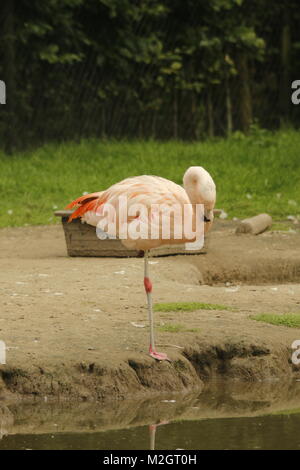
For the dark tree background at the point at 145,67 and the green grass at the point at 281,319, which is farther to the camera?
the dark tree background at the point at 145,67

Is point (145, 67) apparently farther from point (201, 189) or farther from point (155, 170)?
point (201, 189)

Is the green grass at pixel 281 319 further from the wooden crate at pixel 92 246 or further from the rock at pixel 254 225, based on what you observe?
the rock at pixel 254 225

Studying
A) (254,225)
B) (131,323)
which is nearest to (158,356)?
(131,323)

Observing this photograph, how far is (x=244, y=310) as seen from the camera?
6.57 metres

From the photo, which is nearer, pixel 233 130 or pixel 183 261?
pixel 183 261

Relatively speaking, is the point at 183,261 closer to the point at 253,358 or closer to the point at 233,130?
the point at 253,358

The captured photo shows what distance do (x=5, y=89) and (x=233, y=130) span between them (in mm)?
3591

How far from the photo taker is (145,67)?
14.4 metres

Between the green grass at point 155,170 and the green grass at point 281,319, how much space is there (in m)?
4.58

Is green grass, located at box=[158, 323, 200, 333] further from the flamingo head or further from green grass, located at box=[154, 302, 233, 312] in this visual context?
the flamingo head

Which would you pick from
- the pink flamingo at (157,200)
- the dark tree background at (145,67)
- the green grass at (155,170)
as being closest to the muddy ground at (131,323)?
the pink flamingo at (157,200)

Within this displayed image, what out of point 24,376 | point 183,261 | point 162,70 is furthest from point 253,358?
point 162,70

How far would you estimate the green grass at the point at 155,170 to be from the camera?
11273 millimetres

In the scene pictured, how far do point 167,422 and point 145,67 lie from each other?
32.6 ft
